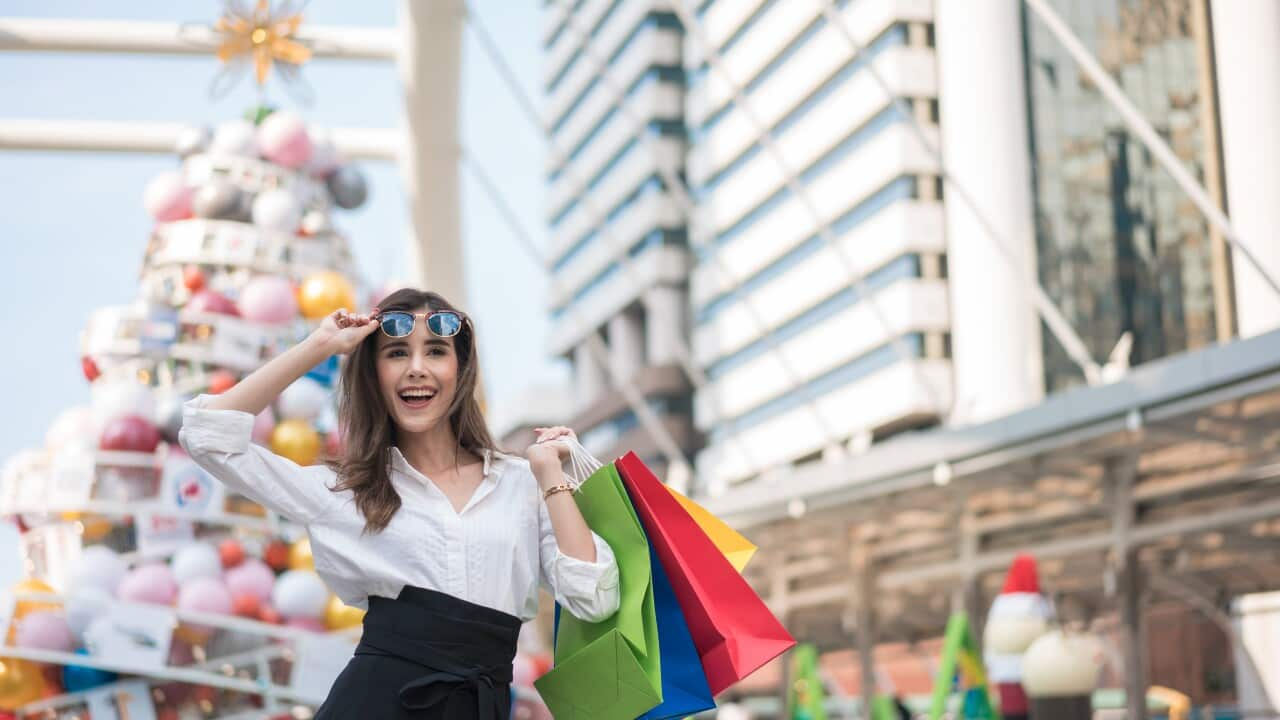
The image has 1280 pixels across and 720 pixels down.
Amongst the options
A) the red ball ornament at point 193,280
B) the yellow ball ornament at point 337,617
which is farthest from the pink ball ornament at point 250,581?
the red ball ornament at point 193,280

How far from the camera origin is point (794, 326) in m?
48.8

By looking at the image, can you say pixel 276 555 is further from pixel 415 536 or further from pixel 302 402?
pixel 415 536

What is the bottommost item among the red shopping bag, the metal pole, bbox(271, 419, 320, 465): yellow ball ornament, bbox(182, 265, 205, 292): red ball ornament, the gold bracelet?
the red shopping bag

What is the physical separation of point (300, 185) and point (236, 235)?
2.19ft

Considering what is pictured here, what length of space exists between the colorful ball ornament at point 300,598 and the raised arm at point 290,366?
5.99 m

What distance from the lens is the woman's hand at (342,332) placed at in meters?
2.59

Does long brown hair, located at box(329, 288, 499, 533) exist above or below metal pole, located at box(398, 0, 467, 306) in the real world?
below

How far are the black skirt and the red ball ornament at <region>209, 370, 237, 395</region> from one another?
6.11 metres

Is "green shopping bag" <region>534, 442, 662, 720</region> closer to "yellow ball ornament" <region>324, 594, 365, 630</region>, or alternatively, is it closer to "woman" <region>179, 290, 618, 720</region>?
"woman" <region>179, 290, 618, 720</region>

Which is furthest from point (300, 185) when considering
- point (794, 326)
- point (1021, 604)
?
point (794, 326)

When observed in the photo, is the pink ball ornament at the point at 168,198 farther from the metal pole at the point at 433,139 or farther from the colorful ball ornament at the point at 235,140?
the metal pole at the point at 433,139

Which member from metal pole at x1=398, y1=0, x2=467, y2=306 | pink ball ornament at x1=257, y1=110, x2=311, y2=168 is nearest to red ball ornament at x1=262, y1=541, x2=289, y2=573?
pink ball ornament at x1=257, y1=110, x2=311, y2=168

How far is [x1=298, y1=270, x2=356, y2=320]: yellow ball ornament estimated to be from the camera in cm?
921

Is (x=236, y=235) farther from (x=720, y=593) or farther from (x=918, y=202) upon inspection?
(x=918, y=202)
